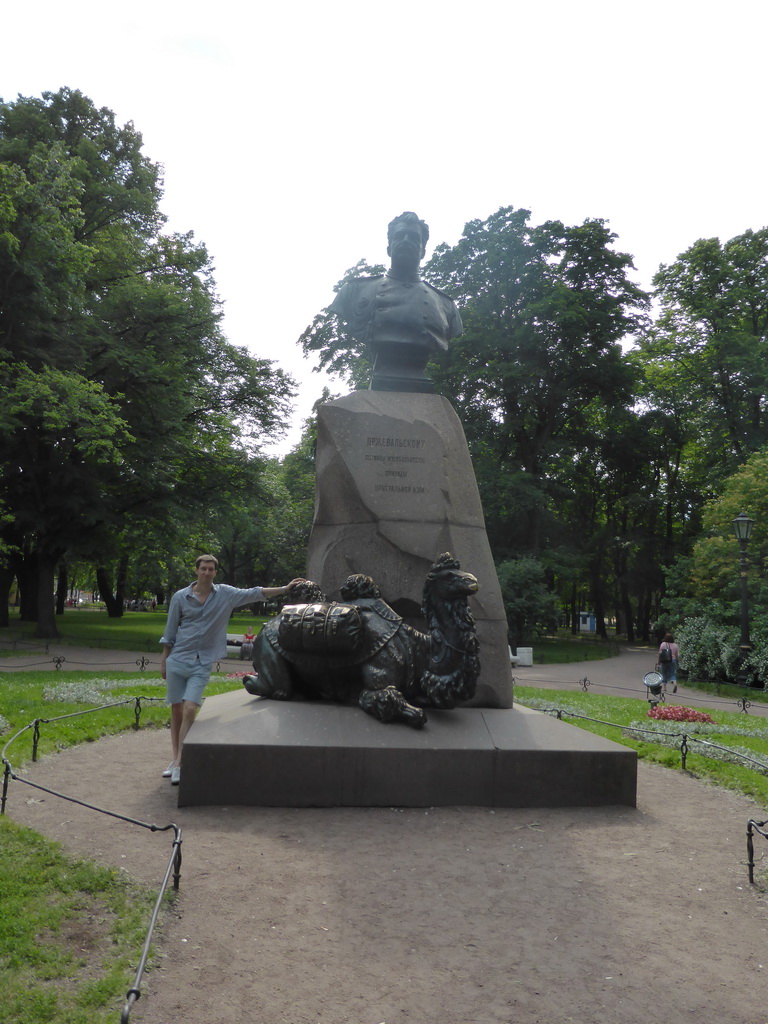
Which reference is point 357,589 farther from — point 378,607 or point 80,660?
point 80,660

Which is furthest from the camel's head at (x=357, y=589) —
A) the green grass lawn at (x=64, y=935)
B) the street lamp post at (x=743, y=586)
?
the street lamp post at (x=743, y=586)

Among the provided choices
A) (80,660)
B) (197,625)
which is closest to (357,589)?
(197,625)

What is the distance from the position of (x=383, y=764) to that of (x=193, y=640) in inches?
67.1

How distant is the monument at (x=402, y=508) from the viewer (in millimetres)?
7340

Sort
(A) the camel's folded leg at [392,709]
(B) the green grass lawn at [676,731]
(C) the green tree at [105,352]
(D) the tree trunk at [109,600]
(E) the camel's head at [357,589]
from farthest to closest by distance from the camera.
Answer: (D) the tree trunk at [109,600] < (C) the green tree at [105,352] < (B) the green grass lawn at [676,731] < (E) the camel's head at [357,589] < (A) the camel's folded leg at [392,709]

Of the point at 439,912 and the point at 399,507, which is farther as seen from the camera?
the point at 399,507

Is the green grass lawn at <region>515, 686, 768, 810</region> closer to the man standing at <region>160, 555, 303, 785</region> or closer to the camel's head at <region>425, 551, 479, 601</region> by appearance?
the camel's head at <region>425, 551, 479, 601</region>

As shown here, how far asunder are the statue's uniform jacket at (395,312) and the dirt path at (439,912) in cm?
505

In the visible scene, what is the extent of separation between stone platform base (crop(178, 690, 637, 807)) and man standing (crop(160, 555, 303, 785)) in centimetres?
27

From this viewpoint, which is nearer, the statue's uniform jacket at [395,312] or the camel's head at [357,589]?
the camel's head at [357,589]

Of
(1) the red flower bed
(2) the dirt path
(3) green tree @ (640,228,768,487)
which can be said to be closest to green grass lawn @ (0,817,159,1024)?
(2) the dirt path

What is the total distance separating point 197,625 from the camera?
599 cm

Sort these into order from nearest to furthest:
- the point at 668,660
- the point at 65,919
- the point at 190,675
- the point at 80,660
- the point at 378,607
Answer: the point at 65,919, the point at 190,675, the point at 378,607, the point at 668,660, the point at 80,660

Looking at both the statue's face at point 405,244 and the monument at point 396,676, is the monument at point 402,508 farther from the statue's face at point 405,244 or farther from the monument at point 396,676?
the statue's face at point 405,244
